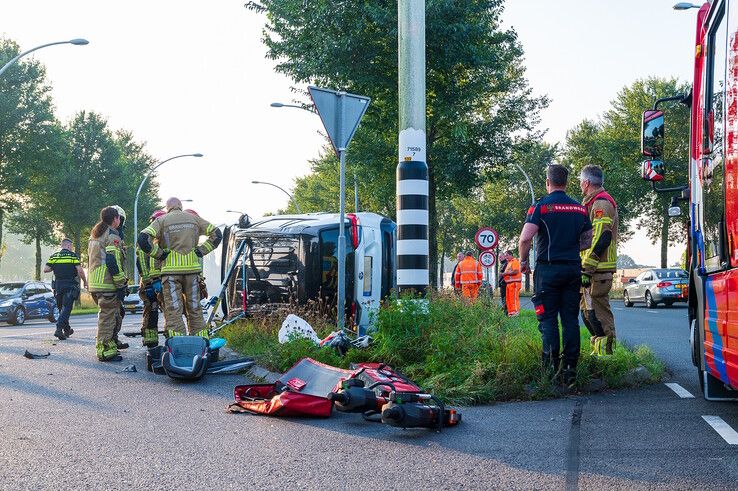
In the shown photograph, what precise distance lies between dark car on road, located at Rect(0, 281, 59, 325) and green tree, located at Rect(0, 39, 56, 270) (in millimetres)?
14446

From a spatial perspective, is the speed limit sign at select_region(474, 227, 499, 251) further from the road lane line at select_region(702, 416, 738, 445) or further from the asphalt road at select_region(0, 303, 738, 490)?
the road lane line at select_region(702, 416, 738, 445)

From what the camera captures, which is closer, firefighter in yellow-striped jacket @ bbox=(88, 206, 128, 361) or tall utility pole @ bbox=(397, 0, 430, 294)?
tall utility pole @ bbox=(397, 0, 430, 294)

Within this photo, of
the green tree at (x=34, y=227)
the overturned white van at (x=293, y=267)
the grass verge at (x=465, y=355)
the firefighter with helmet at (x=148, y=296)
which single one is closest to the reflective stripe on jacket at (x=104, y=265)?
the firefighter with helmet at (x=148, y=296)

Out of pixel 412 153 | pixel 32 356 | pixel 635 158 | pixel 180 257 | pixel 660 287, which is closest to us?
pixel 180 257

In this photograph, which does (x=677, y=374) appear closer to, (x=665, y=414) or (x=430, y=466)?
(x=665, y=414)

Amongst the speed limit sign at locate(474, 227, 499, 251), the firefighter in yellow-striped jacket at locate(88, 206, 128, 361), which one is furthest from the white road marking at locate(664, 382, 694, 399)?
the speed limit sign at locate(474, 227, 499, 251)

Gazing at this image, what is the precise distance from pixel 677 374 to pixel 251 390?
4.48 m

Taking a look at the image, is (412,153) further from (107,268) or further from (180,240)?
(107,268)

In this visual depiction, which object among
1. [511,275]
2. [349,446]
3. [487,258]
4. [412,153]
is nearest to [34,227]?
[487,258]

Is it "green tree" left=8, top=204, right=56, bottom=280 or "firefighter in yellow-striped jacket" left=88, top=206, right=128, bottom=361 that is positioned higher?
"green tree" left=8, top=204, right=56, bottom=280

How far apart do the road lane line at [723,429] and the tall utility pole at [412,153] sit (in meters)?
4.79

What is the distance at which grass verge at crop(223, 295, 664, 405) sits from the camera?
7410mm

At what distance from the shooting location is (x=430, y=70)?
22.4m

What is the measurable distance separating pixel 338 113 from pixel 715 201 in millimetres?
5232
